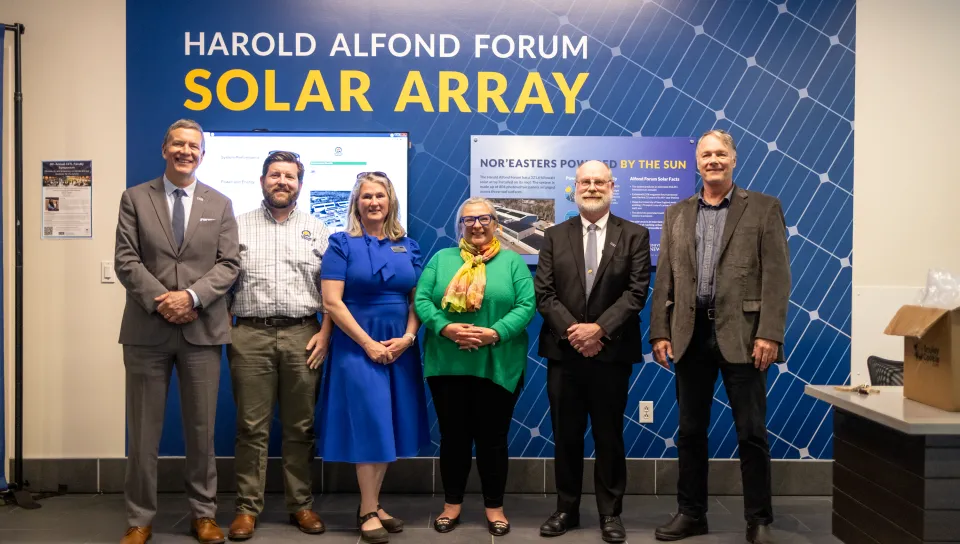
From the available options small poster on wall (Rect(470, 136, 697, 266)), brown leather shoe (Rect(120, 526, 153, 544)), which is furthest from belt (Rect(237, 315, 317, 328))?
small poster on wall (Rect(470, 136, 697, 266))

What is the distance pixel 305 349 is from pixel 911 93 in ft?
11.4

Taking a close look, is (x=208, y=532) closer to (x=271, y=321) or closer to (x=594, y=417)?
(x=271, y=321)

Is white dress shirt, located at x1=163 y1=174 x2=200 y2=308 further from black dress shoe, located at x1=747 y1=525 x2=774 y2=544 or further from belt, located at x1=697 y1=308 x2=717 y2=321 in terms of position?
black dress shoe, located at x1=747 y1=525 x2=774 y2=544

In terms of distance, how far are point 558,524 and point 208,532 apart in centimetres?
153

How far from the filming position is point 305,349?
130 inches

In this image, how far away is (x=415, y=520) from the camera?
138 inches

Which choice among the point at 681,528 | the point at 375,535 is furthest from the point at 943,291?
the point at 375,535

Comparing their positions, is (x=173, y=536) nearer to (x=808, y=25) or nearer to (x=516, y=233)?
(x=516, y=233)

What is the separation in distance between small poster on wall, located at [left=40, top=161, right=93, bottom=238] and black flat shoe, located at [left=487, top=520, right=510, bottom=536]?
2674mm

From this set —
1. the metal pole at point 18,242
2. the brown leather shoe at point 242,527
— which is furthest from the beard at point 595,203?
the metal pole at point 18,242

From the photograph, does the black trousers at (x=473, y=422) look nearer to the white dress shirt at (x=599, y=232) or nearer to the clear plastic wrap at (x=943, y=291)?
the white dress shirt at (x=599, y=232)

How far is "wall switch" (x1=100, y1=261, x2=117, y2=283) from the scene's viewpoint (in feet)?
13.1

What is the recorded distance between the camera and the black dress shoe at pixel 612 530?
3156 millimetres

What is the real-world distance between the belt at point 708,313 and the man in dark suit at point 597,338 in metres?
0.24
